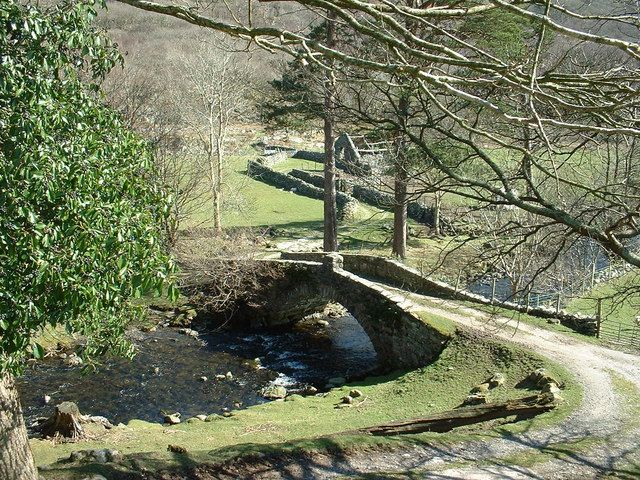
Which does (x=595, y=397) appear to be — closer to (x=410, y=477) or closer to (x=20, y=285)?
(x=410, y=477)

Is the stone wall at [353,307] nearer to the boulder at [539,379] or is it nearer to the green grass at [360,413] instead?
the green grass at [360,413]

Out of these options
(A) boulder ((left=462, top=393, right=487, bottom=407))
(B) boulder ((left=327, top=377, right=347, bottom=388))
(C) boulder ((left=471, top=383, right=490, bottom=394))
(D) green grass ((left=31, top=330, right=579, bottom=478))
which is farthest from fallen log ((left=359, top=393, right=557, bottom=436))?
(B) boulder ((left=327, top=377, right=347, bottom=388))

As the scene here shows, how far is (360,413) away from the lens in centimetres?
1550

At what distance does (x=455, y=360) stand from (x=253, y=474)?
29.7ft

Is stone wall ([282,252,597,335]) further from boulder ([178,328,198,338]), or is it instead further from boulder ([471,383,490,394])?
boulder ([178,328,198,338])

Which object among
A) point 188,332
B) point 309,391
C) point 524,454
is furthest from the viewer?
point 188,332

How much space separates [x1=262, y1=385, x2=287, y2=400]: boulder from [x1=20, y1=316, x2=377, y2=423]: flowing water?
0.70 ft

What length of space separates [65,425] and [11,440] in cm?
728

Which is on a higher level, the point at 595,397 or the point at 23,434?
the point at 23,434

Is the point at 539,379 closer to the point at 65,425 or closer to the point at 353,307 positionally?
the point at 353,307

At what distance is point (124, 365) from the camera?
20.8 metres

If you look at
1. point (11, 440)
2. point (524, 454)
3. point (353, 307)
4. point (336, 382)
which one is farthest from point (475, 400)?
point (11, 440)

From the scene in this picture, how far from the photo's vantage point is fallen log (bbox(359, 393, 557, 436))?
39.9ft

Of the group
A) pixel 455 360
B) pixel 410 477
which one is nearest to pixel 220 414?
pixel 455 360
